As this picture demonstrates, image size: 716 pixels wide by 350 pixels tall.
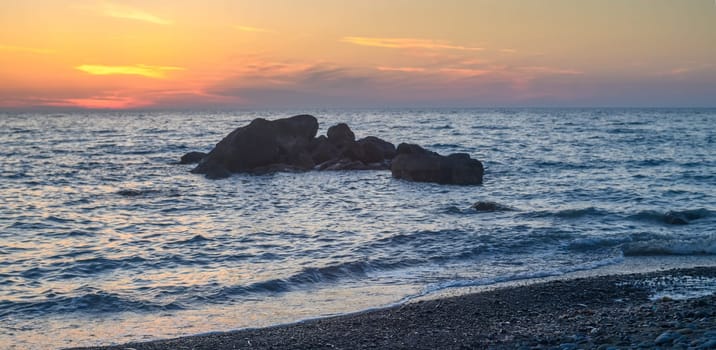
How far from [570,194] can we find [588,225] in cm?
663

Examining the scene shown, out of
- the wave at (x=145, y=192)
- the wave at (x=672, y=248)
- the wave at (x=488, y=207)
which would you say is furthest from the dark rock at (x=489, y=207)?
the wave at (x=145, y=192)

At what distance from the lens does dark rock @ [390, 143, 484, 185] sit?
29.6 m

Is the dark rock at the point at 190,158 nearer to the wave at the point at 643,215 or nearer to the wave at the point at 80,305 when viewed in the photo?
the wave at the point at 643,215

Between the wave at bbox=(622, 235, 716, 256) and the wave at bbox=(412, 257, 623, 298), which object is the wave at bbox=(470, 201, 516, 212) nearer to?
the wave at bbox=(622, 235, 716, 256)

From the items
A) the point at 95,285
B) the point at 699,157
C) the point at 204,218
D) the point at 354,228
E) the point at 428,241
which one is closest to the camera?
the point at 95,285

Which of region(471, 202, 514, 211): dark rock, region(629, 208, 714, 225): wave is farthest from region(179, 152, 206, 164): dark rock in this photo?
region(629, 208, 714, 225): wave

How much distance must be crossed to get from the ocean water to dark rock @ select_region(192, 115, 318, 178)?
1.97 metres

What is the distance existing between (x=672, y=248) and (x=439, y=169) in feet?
48.1

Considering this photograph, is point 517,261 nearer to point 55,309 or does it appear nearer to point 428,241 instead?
point 428,241

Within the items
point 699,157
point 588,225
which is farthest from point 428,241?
point 699,157

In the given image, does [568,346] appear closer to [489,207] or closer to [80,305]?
[80,305]

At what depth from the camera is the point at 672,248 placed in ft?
52.6

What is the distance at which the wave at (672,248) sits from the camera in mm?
15938

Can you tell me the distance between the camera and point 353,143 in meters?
38.3
